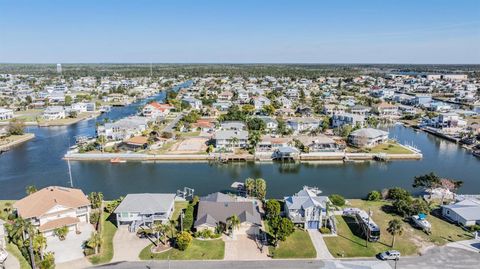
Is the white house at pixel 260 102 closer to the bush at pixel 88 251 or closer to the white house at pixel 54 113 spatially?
the white house at pixel 54 113

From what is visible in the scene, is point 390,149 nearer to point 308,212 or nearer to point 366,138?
point 366,138

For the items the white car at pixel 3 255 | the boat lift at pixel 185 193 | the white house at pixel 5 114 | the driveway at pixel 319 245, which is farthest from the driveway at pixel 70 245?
the white house at pixel 5 114

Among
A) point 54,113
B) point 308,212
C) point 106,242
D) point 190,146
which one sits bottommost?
point 106,242

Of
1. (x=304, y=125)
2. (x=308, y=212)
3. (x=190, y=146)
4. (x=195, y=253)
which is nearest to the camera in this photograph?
(x=195, y=253)

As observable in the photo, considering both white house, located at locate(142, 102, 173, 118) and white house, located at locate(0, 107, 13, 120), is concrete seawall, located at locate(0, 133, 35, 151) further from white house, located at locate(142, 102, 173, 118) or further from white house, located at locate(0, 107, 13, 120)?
white house, located at locate(142, 102, 173, 118)

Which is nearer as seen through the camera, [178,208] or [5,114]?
[178,208]

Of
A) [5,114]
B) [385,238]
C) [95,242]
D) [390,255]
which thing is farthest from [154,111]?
[390,255]

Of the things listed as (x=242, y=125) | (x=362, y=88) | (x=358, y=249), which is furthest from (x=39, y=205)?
(x=362, y=88)
